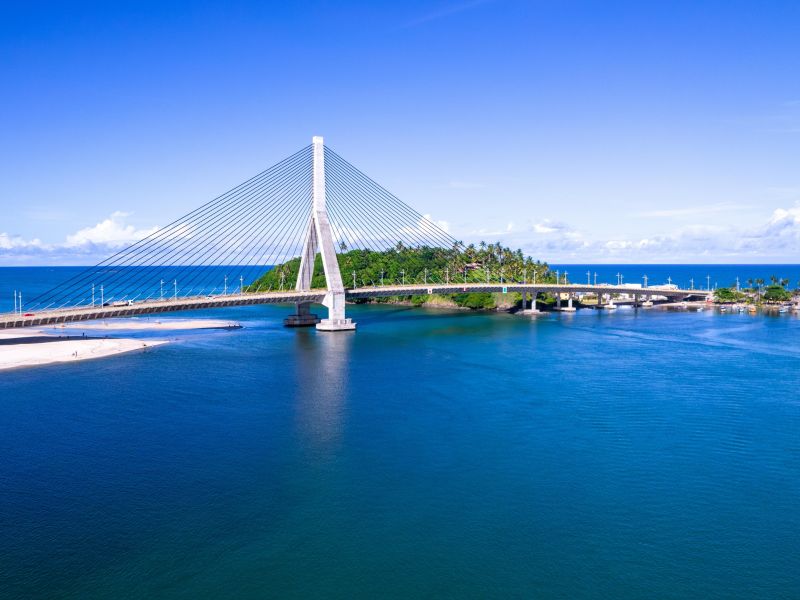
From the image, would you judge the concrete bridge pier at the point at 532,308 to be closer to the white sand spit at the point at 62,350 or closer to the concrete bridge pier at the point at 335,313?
the concrete bridge pier at the point at 335,313

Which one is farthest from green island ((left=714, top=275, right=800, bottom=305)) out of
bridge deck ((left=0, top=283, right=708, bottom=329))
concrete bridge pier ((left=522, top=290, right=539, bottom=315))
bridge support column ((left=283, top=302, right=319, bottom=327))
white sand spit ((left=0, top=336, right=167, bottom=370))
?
white sand spit ((left=0, top=336, right=167, bottom=370))

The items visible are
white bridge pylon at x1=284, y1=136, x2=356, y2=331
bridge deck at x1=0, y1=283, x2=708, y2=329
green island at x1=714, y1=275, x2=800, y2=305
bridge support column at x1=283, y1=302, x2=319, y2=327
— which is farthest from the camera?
green island at x1=714, y1=275, x2=800, y2=305

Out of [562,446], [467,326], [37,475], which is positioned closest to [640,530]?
[562,446]

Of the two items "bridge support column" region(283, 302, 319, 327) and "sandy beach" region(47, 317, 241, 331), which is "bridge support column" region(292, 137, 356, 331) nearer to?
"bridge support column" region(283, 302, 319, 327)

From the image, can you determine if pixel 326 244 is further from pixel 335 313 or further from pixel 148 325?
pixel 148 325

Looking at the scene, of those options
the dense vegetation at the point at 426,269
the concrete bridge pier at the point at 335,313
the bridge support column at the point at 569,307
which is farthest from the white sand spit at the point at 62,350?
the bridge support column at the point at 569,307

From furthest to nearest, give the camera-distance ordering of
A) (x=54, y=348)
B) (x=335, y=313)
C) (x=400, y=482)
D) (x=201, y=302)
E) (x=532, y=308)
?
(x=532, y=308), (x=335, y=313), (x=201, y=302), (x=54, y=348), (x=400, y=482)

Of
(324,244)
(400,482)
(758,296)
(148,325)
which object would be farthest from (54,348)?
(758,296)
